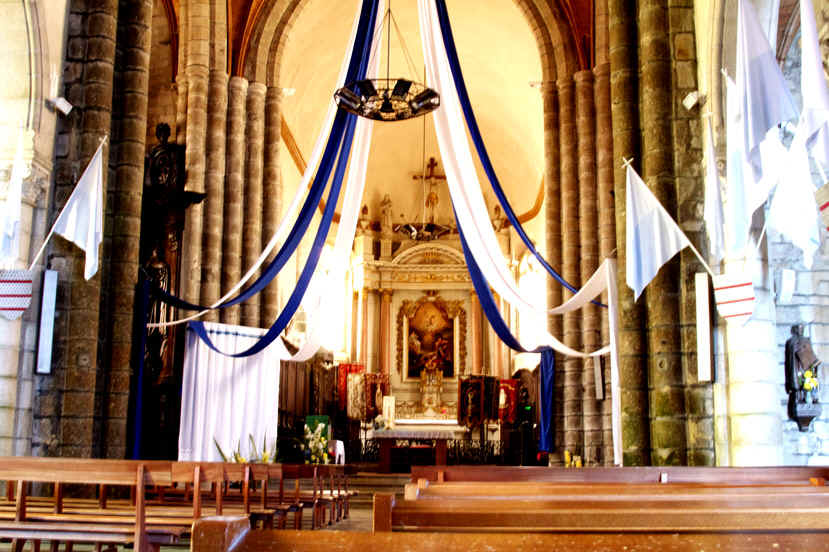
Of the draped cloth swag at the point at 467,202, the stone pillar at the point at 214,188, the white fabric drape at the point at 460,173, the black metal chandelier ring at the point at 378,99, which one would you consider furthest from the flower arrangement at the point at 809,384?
the stone pillar at the point at 214,188

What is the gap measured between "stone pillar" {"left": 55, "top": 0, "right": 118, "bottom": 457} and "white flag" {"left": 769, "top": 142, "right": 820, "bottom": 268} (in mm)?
6437

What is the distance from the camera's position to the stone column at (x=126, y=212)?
9609 mm

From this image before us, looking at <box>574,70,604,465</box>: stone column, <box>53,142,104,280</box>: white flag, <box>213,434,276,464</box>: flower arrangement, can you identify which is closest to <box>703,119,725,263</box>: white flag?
<box>53,142,104,280</box>: white flag

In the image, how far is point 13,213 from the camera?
→ 8.52 meters

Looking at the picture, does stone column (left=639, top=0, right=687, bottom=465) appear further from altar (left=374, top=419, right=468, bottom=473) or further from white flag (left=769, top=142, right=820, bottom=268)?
altar (left=374, top=419, right=468, bottom=473)

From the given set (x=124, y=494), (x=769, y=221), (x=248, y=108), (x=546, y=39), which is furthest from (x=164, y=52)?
(x=769, y=221)

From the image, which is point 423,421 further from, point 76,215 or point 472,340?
point 76,215

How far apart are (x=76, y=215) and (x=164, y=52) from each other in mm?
8519

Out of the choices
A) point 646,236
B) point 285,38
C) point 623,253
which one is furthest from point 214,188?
point 646,236

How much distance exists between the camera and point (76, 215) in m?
9.00

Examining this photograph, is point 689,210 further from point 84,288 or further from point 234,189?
A: point 234,189

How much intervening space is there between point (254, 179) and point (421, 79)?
8629mm

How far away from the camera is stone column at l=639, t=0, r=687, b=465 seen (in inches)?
347

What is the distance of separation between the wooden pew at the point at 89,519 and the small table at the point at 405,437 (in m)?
13.7
